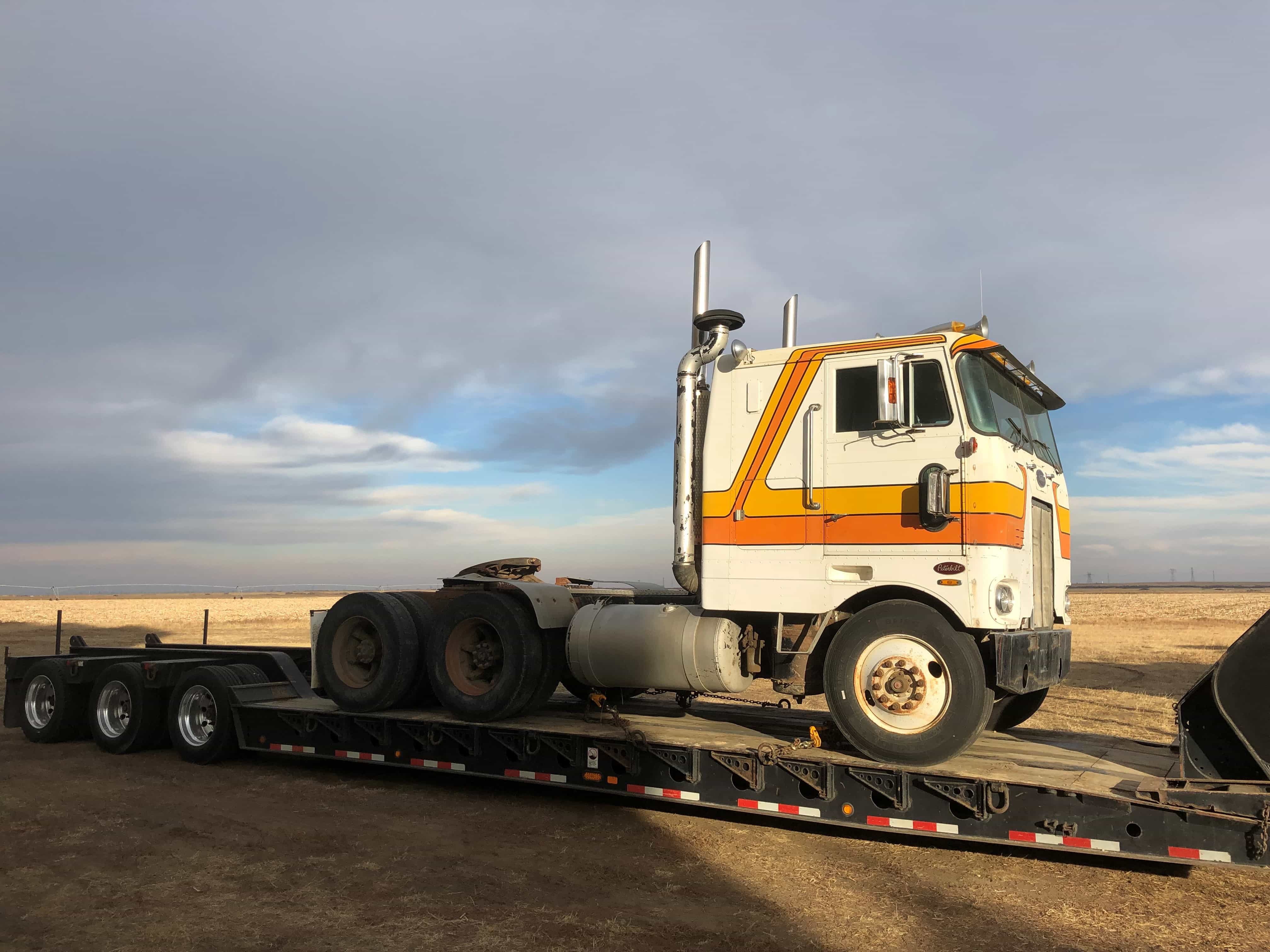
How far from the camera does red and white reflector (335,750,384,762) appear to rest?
29.8 feet

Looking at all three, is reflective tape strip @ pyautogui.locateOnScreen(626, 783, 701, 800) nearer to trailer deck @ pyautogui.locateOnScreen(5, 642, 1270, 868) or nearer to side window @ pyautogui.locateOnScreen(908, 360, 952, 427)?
trailer deck @ pyautogui.locateOnScreen(5, 642, 1270, 868)

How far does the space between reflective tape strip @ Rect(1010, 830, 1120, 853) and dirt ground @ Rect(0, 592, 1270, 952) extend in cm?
30

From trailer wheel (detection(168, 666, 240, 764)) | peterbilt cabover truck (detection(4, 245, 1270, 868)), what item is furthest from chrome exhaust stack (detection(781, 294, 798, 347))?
trailer wheel (detection(168, 666, 240, 764))

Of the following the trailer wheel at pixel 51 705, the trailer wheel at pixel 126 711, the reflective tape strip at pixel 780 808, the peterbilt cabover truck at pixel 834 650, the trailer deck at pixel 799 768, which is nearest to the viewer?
the trailer deck at pixel 799 768

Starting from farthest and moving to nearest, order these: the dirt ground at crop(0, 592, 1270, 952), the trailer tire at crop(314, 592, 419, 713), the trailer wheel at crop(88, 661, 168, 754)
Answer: the trailer wheel at crop(88, 661, 168, 754) → the trailer tire at crop(314, 592, 419, 713) → the dirt ground at crop(0, 592, 1270, 952)

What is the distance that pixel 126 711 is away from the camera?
35.7 ft

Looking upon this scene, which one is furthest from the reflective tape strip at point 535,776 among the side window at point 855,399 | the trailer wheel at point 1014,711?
the trailer wheel at point 1014,711

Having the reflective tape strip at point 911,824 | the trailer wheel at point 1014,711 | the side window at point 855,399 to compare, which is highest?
the side window at point 855,399

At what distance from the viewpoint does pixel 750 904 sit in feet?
19.2

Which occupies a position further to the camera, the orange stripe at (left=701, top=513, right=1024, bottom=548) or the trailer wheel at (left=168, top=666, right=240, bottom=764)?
the trailer wheel at (left=168, top=666, right=240, bottom=764)

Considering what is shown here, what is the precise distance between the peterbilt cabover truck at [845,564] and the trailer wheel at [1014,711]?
0.02m

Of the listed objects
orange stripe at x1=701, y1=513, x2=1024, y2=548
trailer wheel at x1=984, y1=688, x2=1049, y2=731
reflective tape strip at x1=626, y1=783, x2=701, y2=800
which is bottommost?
reflective tape strip at x1=626, y1=783, x2=701, y2=800

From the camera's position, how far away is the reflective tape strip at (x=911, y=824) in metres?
6.43

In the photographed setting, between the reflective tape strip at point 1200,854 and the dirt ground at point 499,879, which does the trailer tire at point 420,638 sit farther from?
the reflective tape strip at point 1200,854
